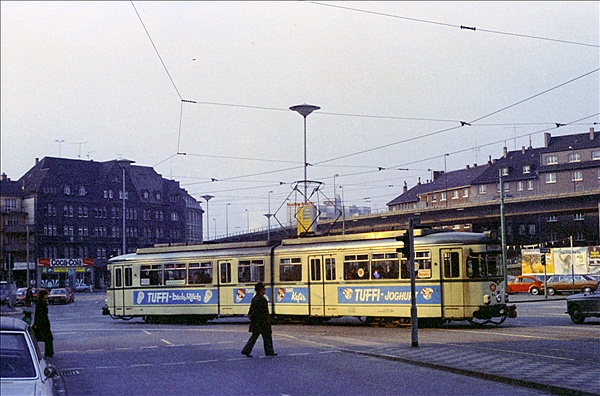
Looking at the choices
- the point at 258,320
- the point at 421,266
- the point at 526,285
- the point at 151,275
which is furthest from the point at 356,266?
the point at 526,285

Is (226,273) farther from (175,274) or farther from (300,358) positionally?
(300,358)

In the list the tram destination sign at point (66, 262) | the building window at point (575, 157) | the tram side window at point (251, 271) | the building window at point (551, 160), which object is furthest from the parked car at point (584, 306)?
the tram destination sign at point (66, 262)

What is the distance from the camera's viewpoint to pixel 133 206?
343 feet

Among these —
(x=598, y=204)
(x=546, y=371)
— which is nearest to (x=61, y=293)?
(x=598, y=204)

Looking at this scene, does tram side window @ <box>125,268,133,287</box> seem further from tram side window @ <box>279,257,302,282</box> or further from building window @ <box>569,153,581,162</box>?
building window @ <box>569,153,581,162</box>

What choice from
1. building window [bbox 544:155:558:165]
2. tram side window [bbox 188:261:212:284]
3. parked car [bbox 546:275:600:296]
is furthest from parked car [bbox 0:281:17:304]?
building window [bbox 544:155:558:165]

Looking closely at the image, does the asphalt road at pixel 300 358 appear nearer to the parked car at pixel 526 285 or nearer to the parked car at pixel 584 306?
the parked car at pixel 584 306

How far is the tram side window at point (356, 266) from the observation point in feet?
91.8

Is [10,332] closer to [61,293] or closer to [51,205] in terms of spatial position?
[61,293]

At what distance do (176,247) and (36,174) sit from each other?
6770 cm

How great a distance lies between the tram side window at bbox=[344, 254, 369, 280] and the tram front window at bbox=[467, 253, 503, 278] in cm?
352

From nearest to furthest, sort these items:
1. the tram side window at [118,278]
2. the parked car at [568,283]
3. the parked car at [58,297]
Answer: the tram side window at [118,278]
the parked car at [568,283]
the parked car at [58,297]

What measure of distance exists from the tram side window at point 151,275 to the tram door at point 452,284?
12236 millimetres

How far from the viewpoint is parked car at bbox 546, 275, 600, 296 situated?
5247 cm
